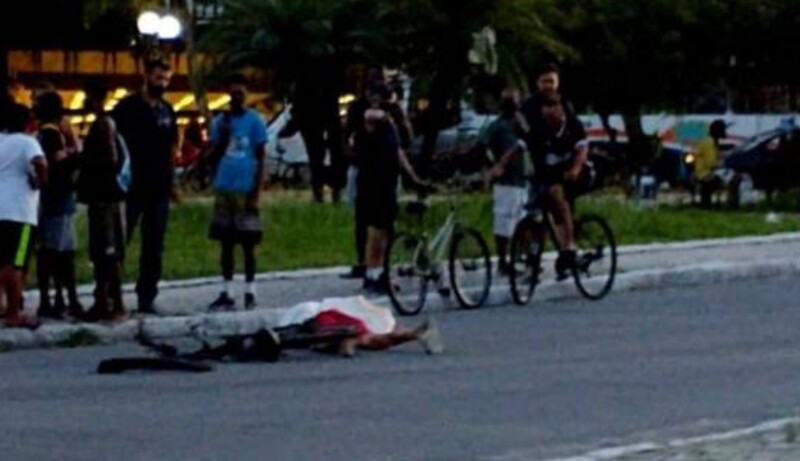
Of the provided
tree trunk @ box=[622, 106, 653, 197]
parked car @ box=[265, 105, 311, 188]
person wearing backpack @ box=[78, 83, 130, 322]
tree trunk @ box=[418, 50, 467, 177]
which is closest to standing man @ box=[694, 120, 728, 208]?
tree trunk @ box=[622, 106, 653, 197]

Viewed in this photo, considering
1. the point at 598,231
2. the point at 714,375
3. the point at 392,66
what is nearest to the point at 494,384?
the point at 714,375

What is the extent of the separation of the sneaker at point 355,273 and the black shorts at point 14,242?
15.4 feet

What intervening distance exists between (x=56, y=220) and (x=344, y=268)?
5336mm

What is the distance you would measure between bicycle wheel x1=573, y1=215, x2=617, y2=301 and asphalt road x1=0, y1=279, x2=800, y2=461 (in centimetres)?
248

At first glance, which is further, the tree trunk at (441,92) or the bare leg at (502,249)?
the tree trunk at (441,92)

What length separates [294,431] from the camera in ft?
43.9

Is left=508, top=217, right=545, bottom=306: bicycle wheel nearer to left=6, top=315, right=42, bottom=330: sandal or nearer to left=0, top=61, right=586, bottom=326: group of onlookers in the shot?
left=0, top=61, right=586, bottom=326: group of onlookers

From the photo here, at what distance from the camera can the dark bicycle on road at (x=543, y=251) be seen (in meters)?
22.2

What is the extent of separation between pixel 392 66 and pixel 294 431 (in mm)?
29425

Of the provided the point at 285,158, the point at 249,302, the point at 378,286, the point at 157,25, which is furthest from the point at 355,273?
the point at 285,158

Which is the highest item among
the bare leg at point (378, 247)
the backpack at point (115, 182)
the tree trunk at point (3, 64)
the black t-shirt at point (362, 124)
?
the tree trunk at point (3, 64)

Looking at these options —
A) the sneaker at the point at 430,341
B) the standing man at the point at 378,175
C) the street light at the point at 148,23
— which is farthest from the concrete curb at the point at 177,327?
the street light at the point at 148,23

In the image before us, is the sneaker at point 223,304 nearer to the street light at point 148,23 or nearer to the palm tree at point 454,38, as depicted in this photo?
the palm tree at point 454,38

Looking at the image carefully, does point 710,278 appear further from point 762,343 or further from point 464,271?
point 762,343
